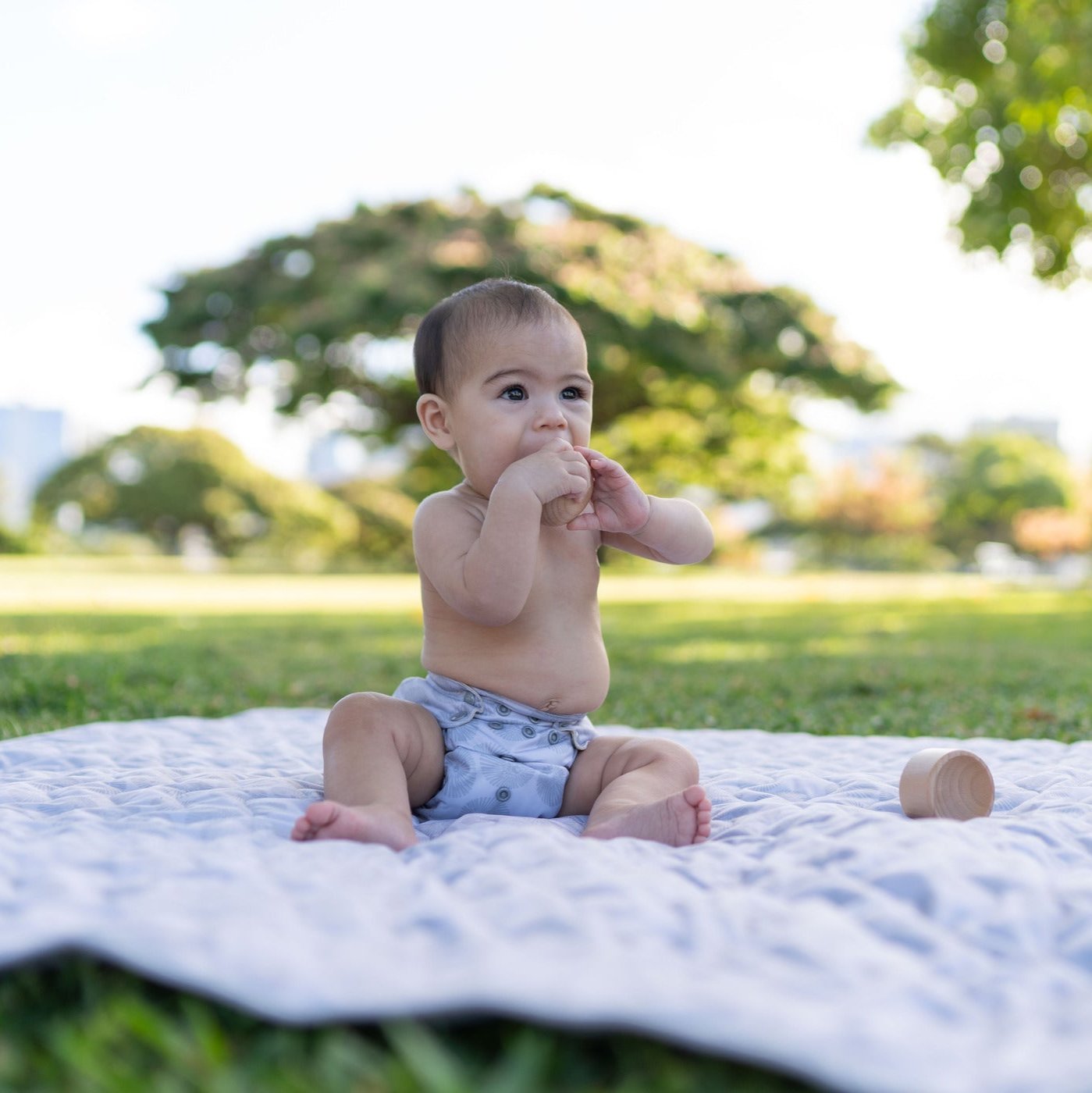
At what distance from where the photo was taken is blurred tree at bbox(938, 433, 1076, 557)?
37250mm

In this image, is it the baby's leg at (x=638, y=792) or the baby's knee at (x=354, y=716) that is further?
the baby's knee at (x=354, y=716)

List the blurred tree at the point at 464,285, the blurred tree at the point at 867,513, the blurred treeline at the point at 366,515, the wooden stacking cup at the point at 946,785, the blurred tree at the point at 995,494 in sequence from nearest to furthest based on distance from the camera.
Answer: the wooden stacking cup at the point at 946,785, the blurred tree at the point at 464,285, the blurred treeline at the point at 366,515, the blurred tree at the point at 867,513, the blurred tree at the point at 995,494

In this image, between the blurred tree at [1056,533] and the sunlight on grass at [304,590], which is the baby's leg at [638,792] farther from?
the blurred tree at [1056,533]

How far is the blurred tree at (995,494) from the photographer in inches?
1467

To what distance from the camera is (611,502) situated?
86.7 inches

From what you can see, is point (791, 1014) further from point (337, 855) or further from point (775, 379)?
point (775, 379)

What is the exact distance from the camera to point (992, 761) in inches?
101

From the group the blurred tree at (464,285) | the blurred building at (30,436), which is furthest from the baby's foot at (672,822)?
the blurred building at (30,436)

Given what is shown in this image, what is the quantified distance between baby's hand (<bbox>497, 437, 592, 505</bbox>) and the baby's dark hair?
9.9 inches

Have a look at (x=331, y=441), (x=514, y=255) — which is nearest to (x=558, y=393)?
(x=514, y=255)

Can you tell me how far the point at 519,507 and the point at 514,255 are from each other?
13.2 m

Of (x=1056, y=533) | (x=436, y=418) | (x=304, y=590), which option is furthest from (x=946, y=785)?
(x=1056, y=533)

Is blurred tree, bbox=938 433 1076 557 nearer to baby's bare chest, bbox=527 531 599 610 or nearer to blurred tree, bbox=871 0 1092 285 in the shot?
blurred tree, bbox=871 0 1092 285

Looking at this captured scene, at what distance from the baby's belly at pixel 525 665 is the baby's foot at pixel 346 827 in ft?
1.53
